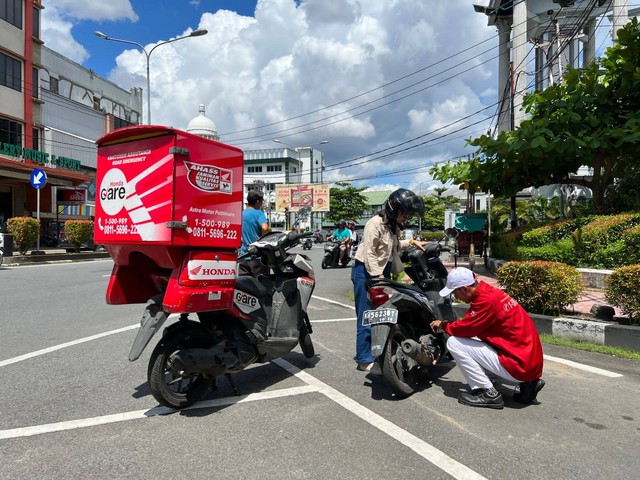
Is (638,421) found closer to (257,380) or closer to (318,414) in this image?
(318,414)

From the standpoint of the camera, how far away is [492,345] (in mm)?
3869

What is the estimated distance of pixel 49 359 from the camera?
5062 millimetres

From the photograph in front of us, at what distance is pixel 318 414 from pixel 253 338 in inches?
33.4

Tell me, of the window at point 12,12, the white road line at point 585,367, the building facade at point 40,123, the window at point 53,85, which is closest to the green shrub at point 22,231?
the building facade at point 40,123

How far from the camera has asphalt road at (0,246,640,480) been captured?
9.23 ft

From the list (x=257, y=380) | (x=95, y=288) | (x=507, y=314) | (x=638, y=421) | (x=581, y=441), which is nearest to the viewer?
(x=581, y=441)

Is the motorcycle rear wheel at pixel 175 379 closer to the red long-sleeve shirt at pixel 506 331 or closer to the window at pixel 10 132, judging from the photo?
the red long-sleeve shirt at pixel 506 331

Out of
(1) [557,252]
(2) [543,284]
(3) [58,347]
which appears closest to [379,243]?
(2) [543,284]

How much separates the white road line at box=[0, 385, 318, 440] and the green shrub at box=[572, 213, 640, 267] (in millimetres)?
8478

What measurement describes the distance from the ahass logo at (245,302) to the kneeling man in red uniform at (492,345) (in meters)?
1.61

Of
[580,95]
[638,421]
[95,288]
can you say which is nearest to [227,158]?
[638,421]

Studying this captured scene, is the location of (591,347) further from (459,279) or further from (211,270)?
(211,270)

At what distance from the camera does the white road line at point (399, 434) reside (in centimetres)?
279

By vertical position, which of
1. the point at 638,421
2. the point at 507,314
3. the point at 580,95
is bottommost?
the point at 638,421
